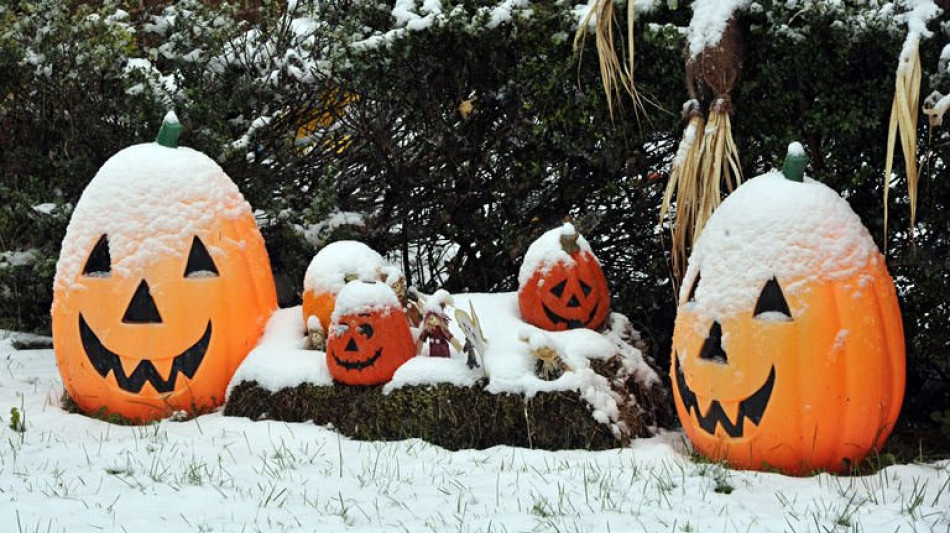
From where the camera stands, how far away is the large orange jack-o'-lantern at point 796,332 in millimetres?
3838

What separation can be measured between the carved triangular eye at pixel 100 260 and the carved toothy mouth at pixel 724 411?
2587 millimetres

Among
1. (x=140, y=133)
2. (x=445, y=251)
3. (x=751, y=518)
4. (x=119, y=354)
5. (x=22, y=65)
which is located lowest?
(x=751, y=518)

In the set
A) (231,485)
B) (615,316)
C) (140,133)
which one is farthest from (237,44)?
(231,485)

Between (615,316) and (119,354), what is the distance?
2309 mm

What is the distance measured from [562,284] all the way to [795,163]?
116 cm

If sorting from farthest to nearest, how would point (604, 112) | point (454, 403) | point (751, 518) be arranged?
point (604, 112) < point (454, 403) < point (751, 518)

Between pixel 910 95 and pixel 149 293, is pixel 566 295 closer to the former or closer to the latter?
pixel 910 95

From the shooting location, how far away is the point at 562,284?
4.64 meters

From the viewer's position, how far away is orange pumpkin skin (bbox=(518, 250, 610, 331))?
183 inches

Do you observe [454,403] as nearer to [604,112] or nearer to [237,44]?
[604,112]

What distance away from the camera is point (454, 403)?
4.33m

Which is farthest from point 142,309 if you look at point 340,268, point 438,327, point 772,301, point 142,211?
point 772,301

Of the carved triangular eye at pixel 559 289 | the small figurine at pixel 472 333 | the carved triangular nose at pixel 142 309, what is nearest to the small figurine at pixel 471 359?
the small figurine at pixel 472 333

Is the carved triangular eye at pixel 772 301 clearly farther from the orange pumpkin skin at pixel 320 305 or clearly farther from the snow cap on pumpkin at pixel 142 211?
the snow cap on pumpkin at pixel 142 211
